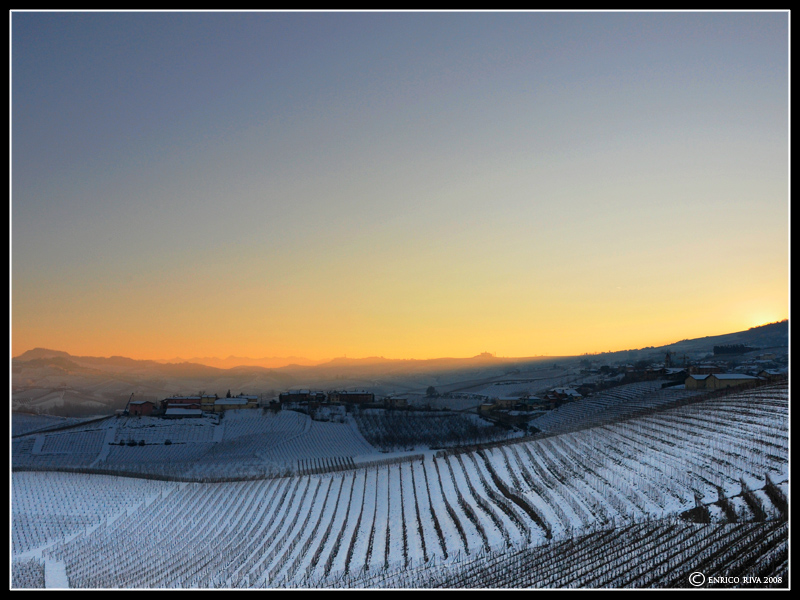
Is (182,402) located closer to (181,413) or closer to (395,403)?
(181,413)

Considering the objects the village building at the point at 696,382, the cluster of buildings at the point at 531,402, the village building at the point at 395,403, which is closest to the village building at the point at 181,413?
the village building at the point at 395,403

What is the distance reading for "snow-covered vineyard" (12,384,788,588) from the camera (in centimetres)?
1252

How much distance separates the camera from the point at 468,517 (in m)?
18.5

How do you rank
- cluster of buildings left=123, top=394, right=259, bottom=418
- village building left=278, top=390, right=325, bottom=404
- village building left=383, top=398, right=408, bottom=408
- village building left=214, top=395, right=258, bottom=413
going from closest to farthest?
cluster of buildings left=123, top=394, right=259, bottom=418
village building left=214, top=395, right=258, bottom=413
village building left=383, top=398, right=408, bottom=408
village building left=278, top=390, right=325, bottom=404

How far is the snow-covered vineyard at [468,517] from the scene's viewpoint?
41.1ft

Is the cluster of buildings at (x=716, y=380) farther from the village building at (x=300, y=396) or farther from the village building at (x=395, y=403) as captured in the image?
the village building at (x=300, y=396)

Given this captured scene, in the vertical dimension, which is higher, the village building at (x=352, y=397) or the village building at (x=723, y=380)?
the village building at (x=723, y=380)

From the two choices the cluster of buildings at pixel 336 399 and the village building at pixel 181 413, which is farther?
the cluster of buildings at pixel 336 399

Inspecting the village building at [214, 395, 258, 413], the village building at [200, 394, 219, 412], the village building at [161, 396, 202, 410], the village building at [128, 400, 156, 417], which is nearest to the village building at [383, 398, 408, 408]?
the village building at [214, 395, 258, 413]

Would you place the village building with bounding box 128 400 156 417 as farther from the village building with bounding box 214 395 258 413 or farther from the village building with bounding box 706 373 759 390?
the village building with bounding box 706 373 759 390

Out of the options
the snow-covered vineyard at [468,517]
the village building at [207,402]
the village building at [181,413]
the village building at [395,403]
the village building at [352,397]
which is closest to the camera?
the snow-covered vineyard at [468,517]

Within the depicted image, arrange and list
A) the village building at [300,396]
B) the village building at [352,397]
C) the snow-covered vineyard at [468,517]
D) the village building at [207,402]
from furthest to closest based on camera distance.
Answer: the village building at [352,397], the village building at [300,396], the village building at [207,402], the snow-covered vineyard at [468,517]

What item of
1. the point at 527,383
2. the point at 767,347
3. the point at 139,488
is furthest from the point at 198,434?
the point at 767,347

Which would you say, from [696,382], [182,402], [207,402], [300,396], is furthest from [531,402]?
[182,402]
